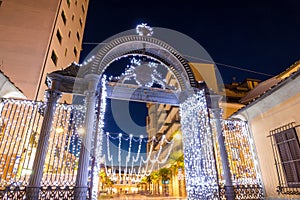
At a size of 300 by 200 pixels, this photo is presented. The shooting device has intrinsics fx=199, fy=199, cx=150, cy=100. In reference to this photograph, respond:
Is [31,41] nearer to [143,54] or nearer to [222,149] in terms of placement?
[143,54]

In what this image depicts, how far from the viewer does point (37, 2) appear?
36.6 feet

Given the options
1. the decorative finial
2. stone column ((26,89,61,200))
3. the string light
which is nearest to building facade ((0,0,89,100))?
A: stone column ((26,89,61,200))

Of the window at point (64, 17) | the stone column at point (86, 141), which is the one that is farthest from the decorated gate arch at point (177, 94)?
the window at point (64, 17)

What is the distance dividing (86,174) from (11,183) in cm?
177

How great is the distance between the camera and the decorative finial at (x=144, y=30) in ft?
21.6

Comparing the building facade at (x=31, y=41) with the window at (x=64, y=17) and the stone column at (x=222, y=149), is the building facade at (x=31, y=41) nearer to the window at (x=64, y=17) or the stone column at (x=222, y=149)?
the window at (x=64, y=17)

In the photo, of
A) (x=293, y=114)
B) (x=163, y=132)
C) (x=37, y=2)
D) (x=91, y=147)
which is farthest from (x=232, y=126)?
(x=163, y=132)

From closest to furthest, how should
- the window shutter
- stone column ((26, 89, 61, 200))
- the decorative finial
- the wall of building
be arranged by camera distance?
stone column ((26, 89, 61, 200)), the window shutter, the wall of building, the decorative finial

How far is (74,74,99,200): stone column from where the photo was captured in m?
4.68

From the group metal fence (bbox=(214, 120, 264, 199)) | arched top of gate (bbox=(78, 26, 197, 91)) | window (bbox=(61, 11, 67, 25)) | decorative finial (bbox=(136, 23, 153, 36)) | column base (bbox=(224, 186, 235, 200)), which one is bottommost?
column base (bbox=(224, 186, 235, 200))

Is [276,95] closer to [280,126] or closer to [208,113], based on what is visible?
[280,126]

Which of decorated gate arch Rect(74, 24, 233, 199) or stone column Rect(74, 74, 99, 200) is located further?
decorated gate arch Rect(74, 24, 233, 199)

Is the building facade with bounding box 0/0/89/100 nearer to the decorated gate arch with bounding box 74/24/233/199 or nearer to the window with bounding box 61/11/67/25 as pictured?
the window with bounding box 61/11/67/25

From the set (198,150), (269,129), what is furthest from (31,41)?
(269,129)
